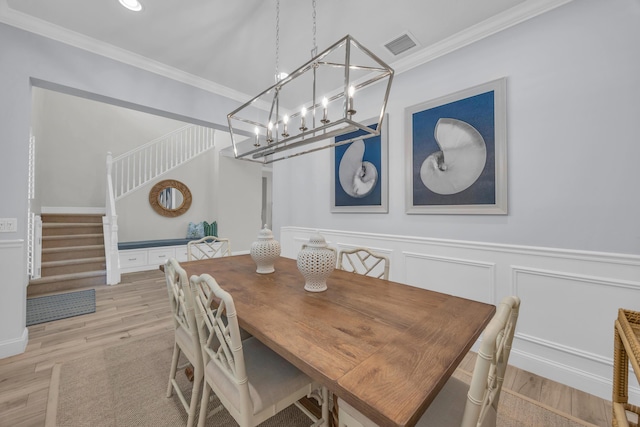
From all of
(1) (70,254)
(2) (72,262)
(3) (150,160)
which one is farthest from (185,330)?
(3) (150,160)

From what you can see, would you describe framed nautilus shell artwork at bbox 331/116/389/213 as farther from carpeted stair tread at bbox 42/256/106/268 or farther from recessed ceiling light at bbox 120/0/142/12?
carpeted stair tread at bbox 42/256/106/268

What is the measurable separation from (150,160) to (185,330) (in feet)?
18.0

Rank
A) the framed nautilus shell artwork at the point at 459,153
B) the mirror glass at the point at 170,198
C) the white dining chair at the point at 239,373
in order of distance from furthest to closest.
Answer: the mirror glass at the point at 170,198 < the framed nautilus shell artwork at the point at 459,153 < the white dining chair at the point at 239,373

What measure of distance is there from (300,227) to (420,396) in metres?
3.07

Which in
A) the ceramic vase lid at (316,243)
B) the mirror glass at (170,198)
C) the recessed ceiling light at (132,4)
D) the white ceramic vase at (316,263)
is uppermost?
the recessed ceiling light at (132,4)

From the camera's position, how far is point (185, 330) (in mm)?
1434

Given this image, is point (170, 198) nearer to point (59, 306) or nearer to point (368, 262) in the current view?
point (59, 306)

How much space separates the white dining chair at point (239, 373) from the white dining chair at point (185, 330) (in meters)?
0.11

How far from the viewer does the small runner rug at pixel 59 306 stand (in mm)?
2686

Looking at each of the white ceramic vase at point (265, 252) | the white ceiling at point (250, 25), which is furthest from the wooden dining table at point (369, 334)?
the white ceiling at point (250, 25)

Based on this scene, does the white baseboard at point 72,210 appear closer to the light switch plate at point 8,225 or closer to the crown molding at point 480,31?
the light switch plate at point 8,225

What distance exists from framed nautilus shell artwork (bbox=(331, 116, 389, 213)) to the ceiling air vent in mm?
613

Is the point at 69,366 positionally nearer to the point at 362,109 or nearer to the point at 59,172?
the point at 362,109

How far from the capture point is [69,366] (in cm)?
191
